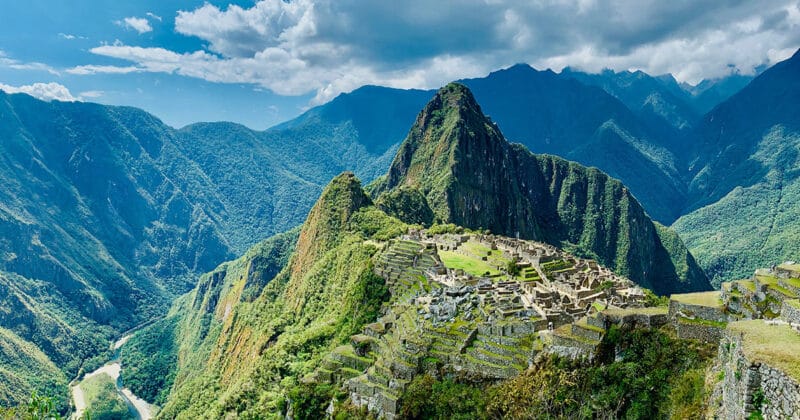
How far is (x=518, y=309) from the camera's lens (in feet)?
107

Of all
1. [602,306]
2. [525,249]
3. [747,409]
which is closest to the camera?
[747,409]

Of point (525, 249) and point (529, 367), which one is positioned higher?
point (525, 249)

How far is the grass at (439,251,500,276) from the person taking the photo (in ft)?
202

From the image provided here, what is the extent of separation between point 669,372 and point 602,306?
15.8 meters

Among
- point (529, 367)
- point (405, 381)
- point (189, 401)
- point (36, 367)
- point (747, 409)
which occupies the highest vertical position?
point (747, 409)

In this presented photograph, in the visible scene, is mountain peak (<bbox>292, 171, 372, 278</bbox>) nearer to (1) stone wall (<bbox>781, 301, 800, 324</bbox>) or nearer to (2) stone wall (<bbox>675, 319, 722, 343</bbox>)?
(2) stone wall (<bbox>675, 319, 722, 343</bbox>)

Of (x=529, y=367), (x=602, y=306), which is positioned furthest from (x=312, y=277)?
(x=529, y=367)

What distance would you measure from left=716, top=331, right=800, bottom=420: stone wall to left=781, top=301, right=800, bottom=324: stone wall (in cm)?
171

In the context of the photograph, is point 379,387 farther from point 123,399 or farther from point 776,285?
point 123,399

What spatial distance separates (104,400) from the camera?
14425 centimetres

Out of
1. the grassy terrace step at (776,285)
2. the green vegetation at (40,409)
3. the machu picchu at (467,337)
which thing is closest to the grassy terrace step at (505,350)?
the machu picchu at (467,337)

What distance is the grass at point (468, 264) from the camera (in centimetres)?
6168

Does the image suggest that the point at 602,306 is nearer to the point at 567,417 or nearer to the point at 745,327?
the point at 567,417

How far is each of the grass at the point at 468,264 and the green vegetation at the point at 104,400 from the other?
10974 centimetres
